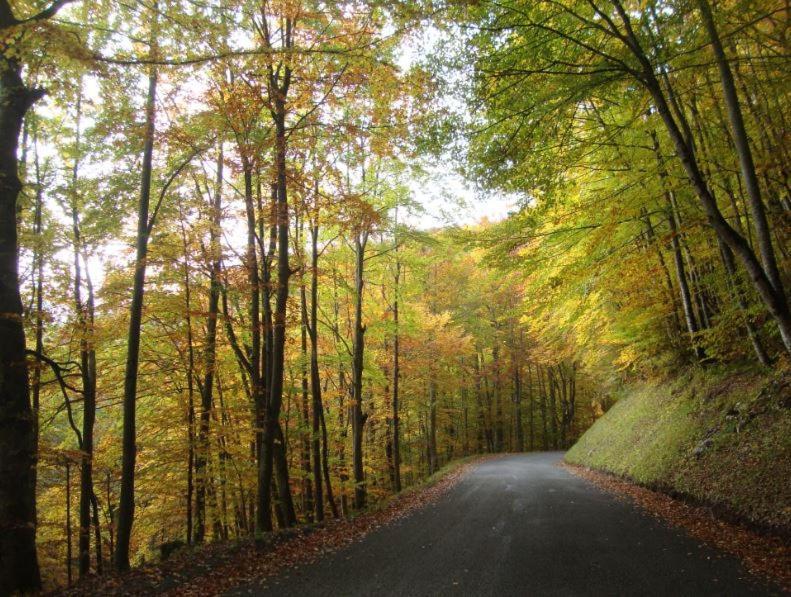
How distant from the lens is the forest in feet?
19.0

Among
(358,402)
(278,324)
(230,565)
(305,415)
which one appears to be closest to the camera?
(230,565)

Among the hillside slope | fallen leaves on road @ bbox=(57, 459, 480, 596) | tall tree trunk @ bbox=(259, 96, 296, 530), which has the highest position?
tall tree trunk @ bbox=(259, 96, 296, 530)

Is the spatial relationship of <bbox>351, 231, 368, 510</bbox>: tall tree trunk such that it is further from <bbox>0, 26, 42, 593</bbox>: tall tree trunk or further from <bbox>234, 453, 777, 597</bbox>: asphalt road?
<bbox>0, 26, 42, 593</bbox>: tall tree trunk

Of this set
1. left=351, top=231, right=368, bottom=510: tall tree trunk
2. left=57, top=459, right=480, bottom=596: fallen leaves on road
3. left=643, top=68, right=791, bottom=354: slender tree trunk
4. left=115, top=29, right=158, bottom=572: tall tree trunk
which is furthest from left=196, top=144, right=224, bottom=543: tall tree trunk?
left=643, top=68, right=791, bottom=354: slender tree trunk

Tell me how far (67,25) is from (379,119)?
17.1ft

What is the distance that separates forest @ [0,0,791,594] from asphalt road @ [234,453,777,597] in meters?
2.83

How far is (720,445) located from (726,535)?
265cm

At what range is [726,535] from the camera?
5.92 meters

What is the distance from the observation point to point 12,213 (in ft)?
19.9

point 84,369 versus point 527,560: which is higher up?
point 84,369

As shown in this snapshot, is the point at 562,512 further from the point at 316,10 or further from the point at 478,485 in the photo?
the point at 316,10

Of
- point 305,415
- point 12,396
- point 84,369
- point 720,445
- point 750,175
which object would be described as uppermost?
point 750,175

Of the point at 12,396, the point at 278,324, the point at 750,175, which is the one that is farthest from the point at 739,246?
the point at 12,396

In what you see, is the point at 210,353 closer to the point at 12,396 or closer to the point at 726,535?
the point at 12,396
